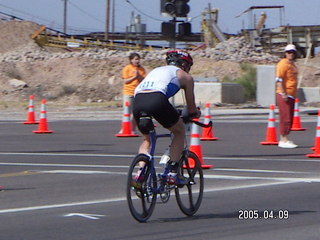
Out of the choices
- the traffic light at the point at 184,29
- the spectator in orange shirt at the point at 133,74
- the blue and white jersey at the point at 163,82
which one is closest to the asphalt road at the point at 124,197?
the spectator in orange shirt at the point at 133,74

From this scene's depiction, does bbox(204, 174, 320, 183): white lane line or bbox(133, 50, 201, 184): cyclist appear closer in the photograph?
bbox(133, 50, 201, 184): cyclist

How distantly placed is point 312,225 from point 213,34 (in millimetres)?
55524

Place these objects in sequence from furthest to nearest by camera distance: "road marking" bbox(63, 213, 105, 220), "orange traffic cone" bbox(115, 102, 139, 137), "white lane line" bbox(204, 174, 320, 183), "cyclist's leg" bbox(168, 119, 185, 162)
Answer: "orange traffic cone" bbox(115, 102, 139, 137)
"white lane line" bbox(204, 174, 320, 183)
"road marking" bbox(63, 213, 105, 220)
"cyclist's leg" bbox(168, 119, 185, 162)

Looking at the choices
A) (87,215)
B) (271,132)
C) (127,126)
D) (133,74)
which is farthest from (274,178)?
(127,126)

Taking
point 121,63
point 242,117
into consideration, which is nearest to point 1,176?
point 242,117

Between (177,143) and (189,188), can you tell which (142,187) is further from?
(189,188)

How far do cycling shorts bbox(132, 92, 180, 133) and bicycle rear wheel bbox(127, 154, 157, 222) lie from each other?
1.45 feet

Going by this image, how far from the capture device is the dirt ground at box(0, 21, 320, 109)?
4743 centimetres

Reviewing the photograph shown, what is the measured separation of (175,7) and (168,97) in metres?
11.7

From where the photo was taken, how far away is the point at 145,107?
340 inches

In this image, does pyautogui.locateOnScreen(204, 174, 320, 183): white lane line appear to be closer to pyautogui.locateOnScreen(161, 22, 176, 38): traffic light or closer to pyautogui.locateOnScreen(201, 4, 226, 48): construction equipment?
pyautogui.locateOnScreen(161, 22, 176, 38): traffic light

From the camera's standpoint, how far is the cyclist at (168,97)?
8.64 meters

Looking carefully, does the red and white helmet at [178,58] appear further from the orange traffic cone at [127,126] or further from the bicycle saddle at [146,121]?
the orange traffic cone at [127,126]

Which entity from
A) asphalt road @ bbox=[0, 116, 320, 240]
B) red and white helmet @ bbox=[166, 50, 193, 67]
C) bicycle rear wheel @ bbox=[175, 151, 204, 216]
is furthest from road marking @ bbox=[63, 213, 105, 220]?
red and white helmet @ bbox=[166, 50, 193, 67]
